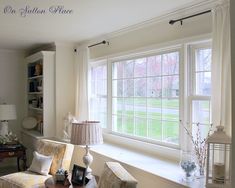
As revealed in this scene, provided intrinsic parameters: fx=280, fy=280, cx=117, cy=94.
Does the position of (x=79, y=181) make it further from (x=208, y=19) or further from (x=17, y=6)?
(x=208, y=19)

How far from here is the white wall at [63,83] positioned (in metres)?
4.89

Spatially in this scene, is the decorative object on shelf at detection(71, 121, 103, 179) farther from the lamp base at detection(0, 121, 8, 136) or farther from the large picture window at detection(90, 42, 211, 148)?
the lamp base at detection(0, 121, 8, 136)

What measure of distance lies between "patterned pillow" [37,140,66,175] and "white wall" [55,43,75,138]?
1.01m

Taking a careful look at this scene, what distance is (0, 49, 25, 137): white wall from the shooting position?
556 cm

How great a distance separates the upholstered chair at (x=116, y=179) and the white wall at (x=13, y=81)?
11.9 ft

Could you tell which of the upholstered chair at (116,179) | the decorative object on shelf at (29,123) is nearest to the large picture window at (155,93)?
the upholstered chair at (116,179)

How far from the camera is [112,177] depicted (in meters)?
2.37

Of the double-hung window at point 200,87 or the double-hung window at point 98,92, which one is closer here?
the double-hung window at point 200,87

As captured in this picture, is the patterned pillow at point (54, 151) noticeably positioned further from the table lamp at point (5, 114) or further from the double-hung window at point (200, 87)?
the double-hung window at point (200, 87)

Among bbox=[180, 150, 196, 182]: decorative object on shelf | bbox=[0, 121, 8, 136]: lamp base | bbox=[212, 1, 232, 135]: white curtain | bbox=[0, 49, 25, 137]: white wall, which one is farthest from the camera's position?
bbox=[0, 49, 25, 137]: white wall

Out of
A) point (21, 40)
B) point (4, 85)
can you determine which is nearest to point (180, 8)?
point (21, 40)

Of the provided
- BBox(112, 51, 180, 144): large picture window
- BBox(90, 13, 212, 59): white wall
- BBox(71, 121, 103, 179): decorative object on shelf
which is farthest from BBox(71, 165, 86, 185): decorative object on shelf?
BBox(90, 13, 212, 59): white wall

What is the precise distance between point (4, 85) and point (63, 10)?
3224 mm

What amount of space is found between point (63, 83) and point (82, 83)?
1.54 feet
